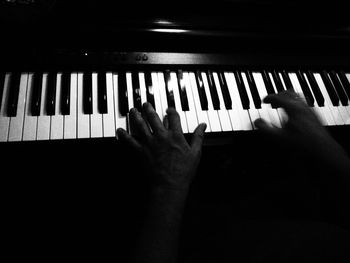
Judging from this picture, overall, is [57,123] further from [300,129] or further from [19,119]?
[300,129]

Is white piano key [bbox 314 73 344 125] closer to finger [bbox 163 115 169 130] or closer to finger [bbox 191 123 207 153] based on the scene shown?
finger [bbox 191 123 207 153]

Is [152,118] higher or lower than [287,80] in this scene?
lower

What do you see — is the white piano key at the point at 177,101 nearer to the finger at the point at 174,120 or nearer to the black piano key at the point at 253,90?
the finger at the point at 174,120

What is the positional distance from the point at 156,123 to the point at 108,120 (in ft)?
0.73

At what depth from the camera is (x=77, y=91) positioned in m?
1.28

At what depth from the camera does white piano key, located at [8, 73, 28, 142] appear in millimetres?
1141

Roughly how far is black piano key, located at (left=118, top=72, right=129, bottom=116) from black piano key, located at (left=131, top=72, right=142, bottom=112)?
0.13ft

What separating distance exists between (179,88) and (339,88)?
36.5 inches

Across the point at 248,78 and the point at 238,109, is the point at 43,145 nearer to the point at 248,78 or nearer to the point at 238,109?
the point at 238,109

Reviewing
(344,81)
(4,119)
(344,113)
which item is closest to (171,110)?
(4,119)

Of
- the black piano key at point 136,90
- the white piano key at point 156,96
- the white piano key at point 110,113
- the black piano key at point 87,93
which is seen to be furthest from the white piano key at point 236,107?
the black piano key at point 87,93

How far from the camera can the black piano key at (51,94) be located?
1205mm

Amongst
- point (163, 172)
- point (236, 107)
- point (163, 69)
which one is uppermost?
point (163, 69)

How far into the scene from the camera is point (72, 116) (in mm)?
1217
